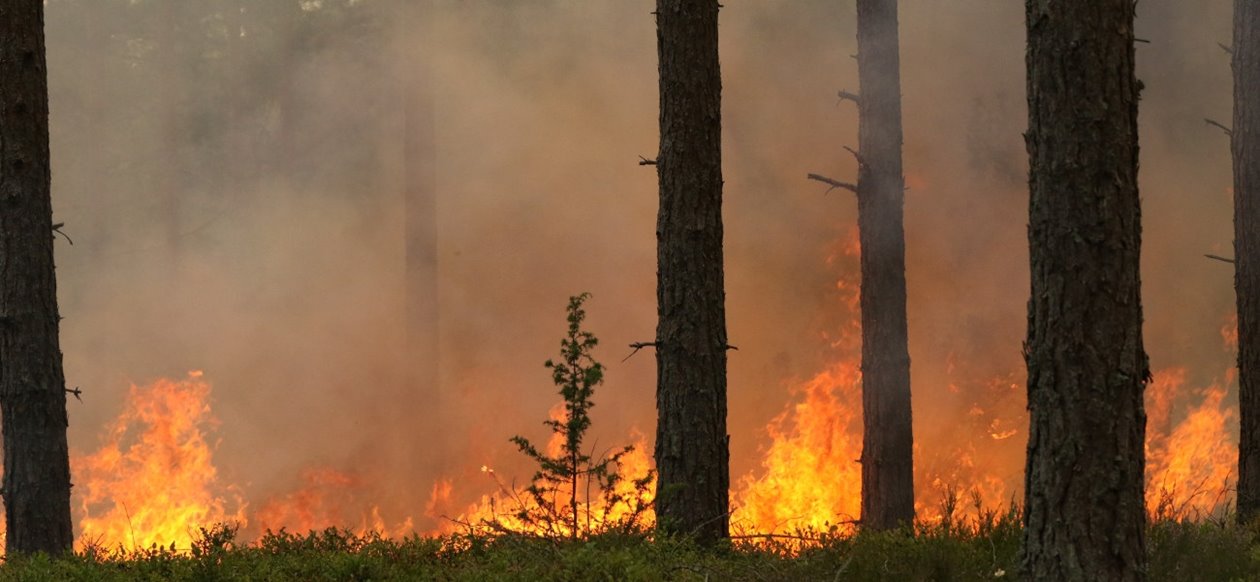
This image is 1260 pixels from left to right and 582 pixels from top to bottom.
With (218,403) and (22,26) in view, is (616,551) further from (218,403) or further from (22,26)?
(218,403)

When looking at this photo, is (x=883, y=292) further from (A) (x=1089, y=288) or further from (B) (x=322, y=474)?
(B) (x=322, y=474)

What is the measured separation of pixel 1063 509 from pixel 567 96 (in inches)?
664

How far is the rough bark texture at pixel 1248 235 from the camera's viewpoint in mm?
9992

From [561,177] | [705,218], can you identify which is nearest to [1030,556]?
[705,218]

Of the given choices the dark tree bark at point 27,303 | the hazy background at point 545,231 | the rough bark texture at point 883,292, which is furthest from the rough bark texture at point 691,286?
the hazy background at point 545,231

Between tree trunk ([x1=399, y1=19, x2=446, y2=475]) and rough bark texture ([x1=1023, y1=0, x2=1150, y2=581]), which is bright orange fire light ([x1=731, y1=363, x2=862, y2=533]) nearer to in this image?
tree trunk ([x1=399, y1=19, x2=446, y2=475])

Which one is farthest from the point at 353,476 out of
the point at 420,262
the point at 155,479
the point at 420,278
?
the point at 420,262

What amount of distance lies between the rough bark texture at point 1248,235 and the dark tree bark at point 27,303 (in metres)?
9.43

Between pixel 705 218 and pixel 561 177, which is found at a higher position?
pixel 561 177

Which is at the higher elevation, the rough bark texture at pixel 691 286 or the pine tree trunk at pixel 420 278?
the pine tree trunk at pixel 420 278

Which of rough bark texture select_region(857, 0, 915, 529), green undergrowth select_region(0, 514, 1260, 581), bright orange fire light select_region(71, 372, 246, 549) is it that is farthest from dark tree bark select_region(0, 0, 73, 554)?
bright orange fire light select_region(71, 372, 246, 549)

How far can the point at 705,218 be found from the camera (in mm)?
7812

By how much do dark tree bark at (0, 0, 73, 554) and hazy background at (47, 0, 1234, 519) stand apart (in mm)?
11245

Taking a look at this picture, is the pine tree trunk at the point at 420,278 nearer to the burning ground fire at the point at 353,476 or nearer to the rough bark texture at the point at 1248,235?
the burning ground fire at the point at 353,476
